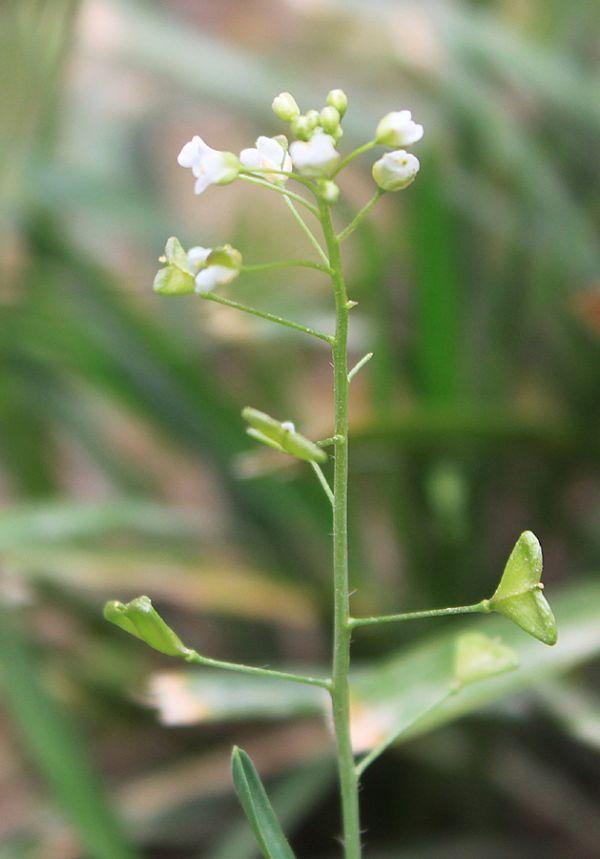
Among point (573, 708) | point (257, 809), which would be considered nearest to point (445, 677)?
point (573, 708)

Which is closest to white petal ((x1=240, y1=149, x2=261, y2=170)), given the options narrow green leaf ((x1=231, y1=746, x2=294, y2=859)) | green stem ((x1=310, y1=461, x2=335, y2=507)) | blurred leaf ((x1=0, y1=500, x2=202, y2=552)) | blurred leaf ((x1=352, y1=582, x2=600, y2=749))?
green stem ((x1=310, y1=461, x2=335, y2=507))

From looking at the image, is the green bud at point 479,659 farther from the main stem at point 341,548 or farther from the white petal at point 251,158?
the white petal at point 251,158

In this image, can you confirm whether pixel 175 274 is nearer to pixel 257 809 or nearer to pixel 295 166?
pixel 295 166

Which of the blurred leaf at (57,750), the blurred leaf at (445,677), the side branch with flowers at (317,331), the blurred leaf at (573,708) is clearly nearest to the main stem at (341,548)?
the side branch with flowers at (317,331)

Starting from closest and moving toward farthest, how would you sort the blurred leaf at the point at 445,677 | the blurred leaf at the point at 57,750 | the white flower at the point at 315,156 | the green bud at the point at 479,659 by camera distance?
the white flower at the point at 315,156
the green bud at the point at 479,659
the blurred leaf at the point at 445,677
the blurred leaf at the point at 57,750

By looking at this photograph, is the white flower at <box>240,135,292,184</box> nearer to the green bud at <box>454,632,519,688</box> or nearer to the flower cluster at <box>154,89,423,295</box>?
the flower cluster at <box>154,89,423,295</box>
